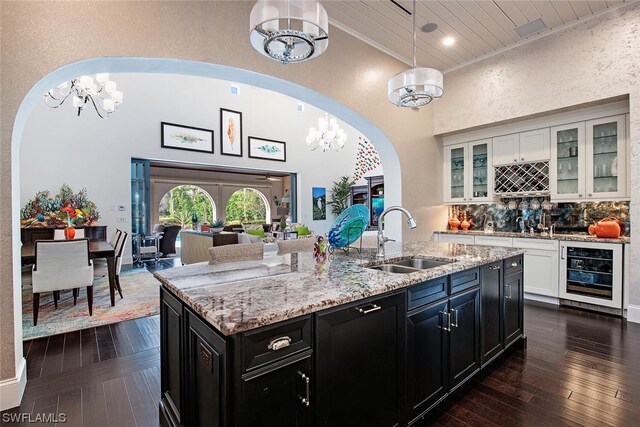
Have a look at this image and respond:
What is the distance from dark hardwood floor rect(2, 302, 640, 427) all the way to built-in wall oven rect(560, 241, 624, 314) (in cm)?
42

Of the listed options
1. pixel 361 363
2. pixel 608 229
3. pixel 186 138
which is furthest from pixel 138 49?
pixel 186 138

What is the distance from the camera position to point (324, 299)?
1286mm

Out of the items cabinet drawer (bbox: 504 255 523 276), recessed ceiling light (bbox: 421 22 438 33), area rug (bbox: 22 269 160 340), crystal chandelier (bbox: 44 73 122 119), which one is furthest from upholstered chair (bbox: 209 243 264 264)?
crystal chandelier (bbox: 44 73 122 119)

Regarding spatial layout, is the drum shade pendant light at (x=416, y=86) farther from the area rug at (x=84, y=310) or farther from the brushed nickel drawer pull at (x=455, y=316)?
the area rug at (x=84, y=310)

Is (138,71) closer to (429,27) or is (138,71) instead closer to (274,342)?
(274,342)

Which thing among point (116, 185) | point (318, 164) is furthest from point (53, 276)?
point (318, 164)

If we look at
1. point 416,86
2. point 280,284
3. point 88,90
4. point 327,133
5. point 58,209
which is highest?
point 327,133

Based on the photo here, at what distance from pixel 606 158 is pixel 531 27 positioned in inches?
72.1

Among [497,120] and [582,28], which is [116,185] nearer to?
[497,120]

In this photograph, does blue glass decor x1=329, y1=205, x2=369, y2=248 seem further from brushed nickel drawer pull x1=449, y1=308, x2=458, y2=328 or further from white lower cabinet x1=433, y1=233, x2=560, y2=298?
white lower cabinet x1=433, y1=233, x2=560, y2=298

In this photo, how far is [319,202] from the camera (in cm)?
1063

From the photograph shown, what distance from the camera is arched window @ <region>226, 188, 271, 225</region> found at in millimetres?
13523

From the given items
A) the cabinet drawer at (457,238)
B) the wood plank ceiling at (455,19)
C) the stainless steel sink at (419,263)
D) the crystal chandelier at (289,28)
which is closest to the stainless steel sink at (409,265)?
the stainless steel sink at (419,263)

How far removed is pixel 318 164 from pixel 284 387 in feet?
32.1
